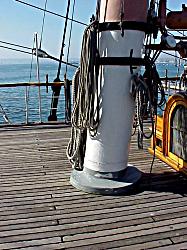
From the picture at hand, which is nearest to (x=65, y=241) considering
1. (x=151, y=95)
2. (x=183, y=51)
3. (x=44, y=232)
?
(x=44, y=232)

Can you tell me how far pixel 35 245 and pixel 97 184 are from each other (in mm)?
987

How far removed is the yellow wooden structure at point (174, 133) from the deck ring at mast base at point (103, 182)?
50 centimetres

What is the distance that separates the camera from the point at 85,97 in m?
3.06

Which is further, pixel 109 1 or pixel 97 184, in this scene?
pixel 97 184

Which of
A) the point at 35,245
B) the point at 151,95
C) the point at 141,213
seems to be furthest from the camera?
the point at 151,95

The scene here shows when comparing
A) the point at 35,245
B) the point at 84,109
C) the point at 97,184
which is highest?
the point at 84,109

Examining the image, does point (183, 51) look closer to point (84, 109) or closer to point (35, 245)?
point (84, 109)

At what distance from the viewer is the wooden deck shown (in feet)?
7.60

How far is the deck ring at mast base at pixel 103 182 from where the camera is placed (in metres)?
3.06

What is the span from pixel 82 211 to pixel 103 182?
0.47 meters

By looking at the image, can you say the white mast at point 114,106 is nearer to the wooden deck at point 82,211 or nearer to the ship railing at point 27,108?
the wooden deck at point 82,211

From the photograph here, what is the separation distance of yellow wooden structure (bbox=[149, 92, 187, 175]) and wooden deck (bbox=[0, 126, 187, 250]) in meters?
0.12

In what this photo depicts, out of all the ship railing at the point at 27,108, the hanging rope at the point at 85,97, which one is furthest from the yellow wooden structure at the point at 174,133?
the ship railing at the point at 27,108

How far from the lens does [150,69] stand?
309cm
